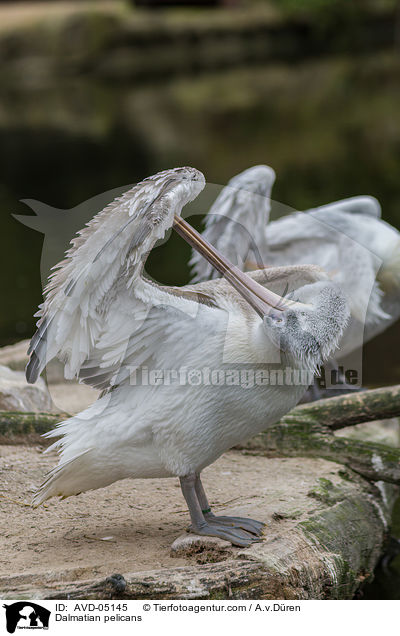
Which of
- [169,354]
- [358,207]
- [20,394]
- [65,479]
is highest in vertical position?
[358,207]

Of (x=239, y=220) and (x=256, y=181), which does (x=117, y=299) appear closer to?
(x=239, y=220)

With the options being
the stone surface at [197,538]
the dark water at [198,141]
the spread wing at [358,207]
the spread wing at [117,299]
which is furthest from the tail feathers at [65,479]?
the dark water at [198,141]

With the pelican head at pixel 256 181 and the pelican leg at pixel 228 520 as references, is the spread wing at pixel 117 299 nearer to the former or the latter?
the pelican leg at pixel 228 520

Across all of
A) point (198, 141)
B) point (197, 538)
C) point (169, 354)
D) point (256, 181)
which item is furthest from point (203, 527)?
point (198, 141)

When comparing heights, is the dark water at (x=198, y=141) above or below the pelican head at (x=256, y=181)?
above

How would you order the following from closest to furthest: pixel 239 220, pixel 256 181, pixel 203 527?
pixel 203 527
pixel 239 220
pixel 256 181

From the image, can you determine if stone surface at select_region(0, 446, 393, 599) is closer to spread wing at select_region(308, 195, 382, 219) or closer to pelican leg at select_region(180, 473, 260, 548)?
pelican leg at select_region(180, 473, 260, 548)

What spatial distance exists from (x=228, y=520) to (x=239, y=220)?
287 cm

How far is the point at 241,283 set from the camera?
344 centimetres

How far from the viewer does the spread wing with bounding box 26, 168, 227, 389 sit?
3168mm

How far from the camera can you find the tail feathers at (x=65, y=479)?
3.52 m

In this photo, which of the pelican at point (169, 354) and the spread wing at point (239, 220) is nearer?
the pelican at point (169, 354)
